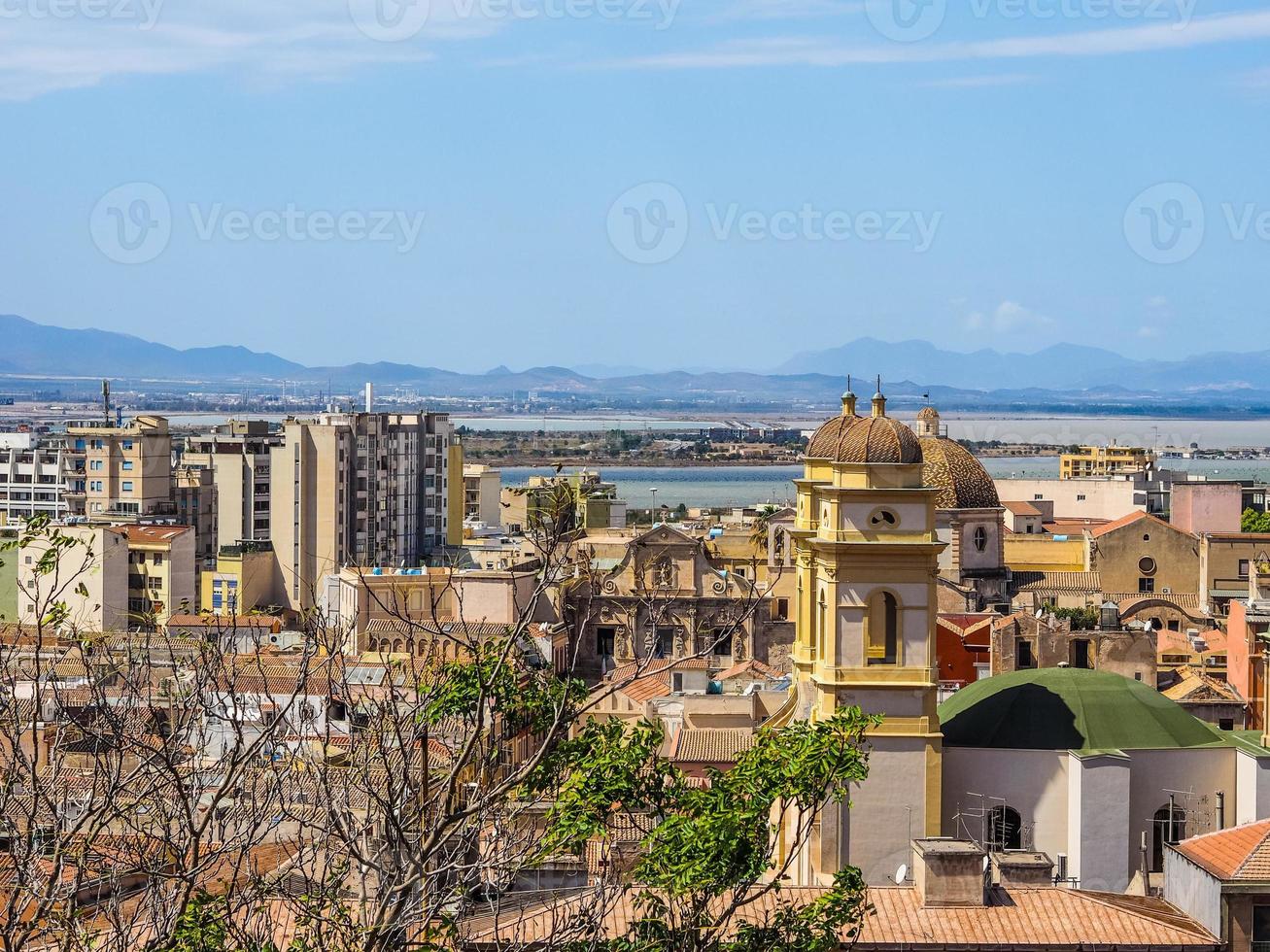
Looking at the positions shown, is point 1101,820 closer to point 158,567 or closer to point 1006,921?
point 1006,921

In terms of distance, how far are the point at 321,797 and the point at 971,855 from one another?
5.50 meters

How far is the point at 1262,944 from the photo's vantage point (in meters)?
16.5

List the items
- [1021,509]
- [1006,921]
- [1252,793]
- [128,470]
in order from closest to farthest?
[1006,921] → [1252,793] → [1021,509] → [128,470]

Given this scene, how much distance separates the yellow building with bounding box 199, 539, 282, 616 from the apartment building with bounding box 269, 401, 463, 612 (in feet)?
5.83

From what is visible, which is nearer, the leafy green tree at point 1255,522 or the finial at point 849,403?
the finial at point 849,403

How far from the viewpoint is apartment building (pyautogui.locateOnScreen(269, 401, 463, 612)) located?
233ft

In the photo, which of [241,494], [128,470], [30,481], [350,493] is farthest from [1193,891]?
[30,481]

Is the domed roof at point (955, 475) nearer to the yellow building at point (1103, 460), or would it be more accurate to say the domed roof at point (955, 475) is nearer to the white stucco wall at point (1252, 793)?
the white stucco wall at point (1252, 793)

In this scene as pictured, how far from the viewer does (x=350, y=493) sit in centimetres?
7256

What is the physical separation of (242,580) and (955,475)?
23.4m

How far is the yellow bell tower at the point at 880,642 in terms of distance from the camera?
21.0 metres

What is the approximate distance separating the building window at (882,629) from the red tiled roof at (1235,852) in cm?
411

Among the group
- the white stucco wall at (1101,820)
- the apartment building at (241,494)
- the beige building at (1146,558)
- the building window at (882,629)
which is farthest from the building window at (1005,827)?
the apartment building at (241,494)

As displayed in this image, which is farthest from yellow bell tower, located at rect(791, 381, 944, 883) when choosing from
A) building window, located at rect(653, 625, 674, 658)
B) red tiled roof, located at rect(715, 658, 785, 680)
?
building window, located at rect(653, 625, 674, 658)
